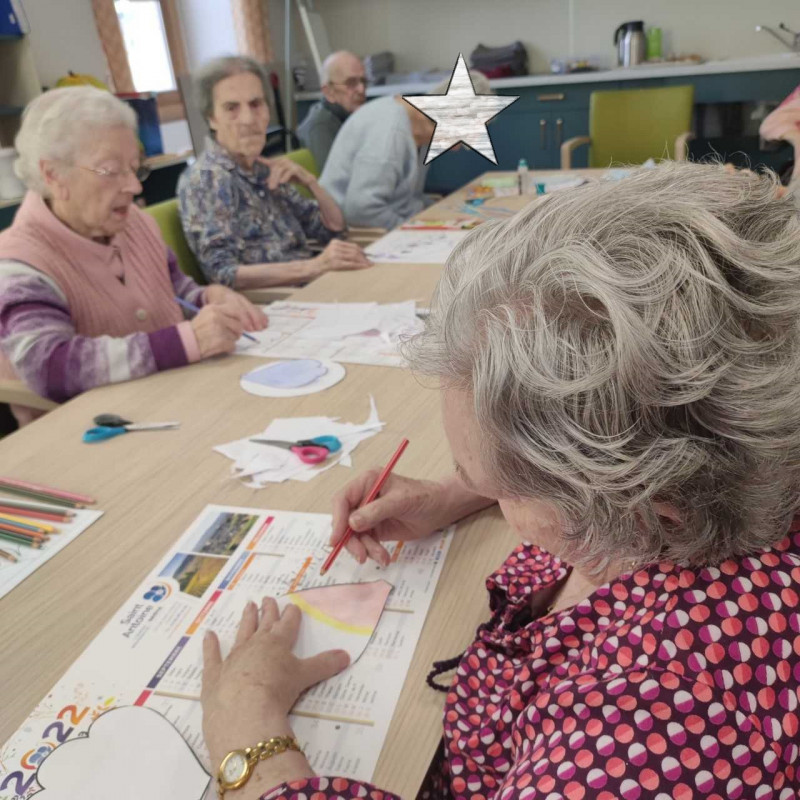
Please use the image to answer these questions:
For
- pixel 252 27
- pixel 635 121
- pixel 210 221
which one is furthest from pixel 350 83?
pixel 252 27

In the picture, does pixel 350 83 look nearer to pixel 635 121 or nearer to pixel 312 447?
pixel 635 121

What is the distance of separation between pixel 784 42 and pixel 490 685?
5764 millimetres

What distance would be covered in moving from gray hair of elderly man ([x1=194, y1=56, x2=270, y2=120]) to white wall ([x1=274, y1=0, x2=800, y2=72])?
2929 mm

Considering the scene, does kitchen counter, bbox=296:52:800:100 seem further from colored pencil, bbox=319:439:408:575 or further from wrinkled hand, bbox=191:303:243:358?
colored pencil, bbox=319:439:408:575

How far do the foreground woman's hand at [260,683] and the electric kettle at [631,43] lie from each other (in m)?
5.46

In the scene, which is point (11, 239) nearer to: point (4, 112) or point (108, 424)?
point (108, 424)

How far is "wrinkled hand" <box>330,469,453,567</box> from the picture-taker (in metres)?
0.92

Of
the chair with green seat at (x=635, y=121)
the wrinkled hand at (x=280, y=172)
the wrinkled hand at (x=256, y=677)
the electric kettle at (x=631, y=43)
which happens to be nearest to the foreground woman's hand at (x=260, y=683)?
the wrinkled hand at (x=256, y=677)

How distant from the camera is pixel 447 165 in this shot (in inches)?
221

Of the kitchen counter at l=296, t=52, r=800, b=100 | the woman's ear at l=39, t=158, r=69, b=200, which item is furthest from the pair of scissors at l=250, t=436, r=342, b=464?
the kitchen counter at l=296, t=52, r=800, b=100

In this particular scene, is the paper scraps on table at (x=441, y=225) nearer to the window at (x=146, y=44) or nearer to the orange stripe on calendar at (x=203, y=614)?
the orange stripe on calendar at (x=203, y=614)

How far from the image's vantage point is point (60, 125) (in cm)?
159

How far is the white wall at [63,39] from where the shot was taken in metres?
4.00

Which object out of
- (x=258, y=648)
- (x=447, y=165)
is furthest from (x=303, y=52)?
(x=258, y=648)
